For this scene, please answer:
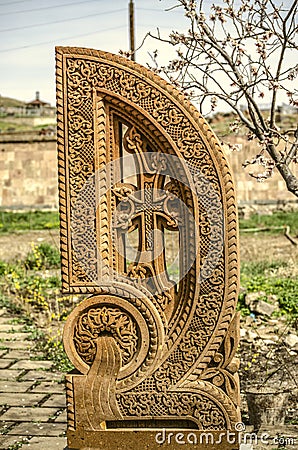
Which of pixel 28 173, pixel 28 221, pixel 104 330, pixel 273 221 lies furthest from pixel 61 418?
pixel 28 173

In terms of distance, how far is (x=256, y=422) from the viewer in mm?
3963

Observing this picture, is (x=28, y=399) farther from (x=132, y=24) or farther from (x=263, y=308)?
(x=132, y=24)

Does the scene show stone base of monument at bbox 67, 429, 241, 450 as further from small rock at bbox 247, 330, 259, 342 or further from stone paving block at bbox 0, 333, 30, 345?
stone paving block at bbox 0, 333, 30, 345

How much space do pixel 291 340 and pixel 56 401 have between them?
2016mm

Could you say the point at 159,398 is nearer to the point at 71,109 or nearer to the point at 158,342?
the point at 158,342

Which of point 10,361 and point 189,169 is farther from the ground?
point 189,169

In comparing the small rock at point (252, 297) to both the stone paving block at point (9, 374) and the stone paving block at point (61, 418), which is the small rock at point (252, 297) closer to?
the stone paving block at point (9, 374)

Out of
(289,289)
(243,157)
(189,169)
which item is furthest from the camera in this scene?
(243,157)

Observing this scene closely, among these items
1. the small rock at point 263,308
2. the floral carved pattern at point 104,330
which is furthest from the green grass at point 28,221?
the floral carved pattern at point 104,330

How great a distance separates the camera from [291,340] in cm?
575

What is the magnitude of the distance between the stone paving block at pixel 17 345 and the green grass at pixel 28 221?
32.8 ft

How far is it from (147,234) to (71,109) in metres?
0.67

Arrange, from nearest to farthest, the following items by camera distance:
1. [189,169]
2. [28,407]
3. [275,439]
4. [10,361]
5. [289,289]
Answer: [189,169], [275,439], [28,407], [10,361], [289,289]

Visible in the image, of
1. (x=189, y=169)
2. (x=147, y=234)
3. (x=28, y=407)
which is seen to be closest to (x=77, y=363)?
(x=147, y=234)
